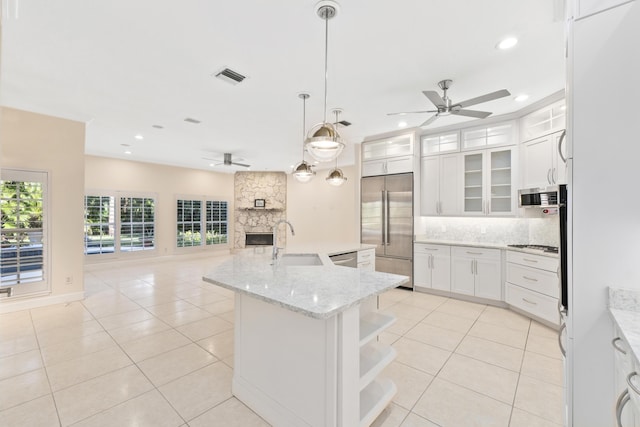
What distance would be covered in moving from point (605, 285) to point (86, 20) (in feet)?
12.7

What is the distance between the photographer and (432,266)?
4.82 m

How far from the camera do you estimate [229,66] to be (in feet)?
9.74

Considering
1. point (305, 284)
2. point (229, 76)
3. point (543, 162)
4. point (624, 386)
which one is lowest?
point (624, 386)

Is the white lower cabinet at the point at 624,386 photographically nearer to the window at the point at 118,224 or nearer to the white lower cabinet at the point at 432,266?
the white lower cabinet at the point at 432,266

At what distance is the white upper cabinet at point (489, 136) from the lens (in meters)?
4.35

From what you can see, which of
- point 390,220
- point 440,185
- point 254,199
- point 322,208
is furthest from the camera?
point 254,199

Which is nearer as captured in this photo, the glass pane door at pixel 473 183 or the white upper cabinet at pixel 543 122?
the white upper cabinet at pixel 543 122

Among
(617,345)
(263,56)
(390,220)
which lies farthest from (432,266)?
(263,56)

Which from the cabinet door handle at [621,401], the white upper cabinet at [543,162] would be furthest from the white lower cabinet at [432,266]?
the cabinet door handle at [621,401]

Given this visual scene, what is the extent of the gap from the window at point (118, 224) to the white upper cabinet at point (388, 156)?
6116mm

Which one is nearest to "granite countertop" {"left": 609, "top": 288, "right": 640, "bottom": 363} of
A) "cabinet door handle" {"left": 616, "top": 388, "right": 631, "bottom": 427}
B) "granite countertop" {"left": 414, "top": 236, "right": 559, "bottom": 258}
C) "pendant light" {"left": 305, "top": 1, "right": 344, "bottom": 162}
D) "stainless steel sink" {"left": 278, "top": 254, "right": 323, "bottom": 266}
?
"cabinet door handle" {"left": 616, "top": 388, "right": 631, "bottom": 427}

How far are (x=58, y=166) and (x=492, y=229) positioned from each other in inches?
266

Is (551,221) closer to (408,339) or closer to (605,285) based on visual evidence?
(408,339)

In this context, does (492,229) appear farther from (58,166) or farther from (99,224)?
(99,224)
